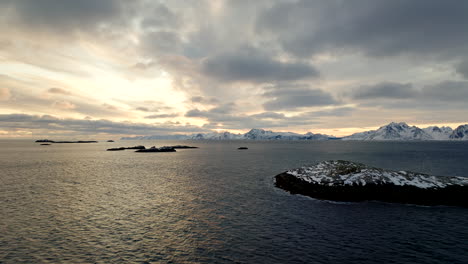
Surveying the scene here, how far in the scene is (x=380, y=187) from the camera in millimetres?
28047

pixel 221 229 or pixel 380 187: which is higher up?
pixel 380 187

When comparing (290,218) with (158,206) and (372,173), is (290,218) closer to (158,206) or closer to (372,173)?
(158,206)

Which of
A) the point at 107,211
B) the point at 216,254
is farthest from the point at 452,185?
the point at 107,211

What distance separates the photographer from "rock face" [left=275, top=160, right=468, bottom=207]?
26.3 meters

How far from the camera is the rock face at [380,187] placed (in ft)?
86.2

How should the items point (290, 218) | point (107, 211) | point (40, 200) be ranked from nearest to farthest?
point (290, 218) → point (107, 211) → point (40, 200)

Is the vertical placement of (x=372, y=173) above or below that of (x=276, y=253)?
above

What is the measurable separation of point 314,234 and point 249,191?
14891 mm

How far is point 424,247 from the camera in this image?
48.0 ft

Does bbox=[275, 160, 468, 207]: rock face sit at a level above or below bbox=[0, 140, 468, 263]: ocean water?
above

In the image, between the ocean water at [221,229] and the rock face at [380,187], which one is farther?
the rock face at [380,187]

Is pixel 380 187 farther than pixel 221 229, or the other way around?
pixel 380 187

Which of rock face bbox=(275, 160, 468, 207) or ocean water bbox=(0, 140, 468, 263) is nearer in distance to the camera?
ocean water bbox=(0, 140, 468, 263)

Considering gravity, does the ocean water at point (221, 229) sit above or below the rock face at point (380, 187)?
below
